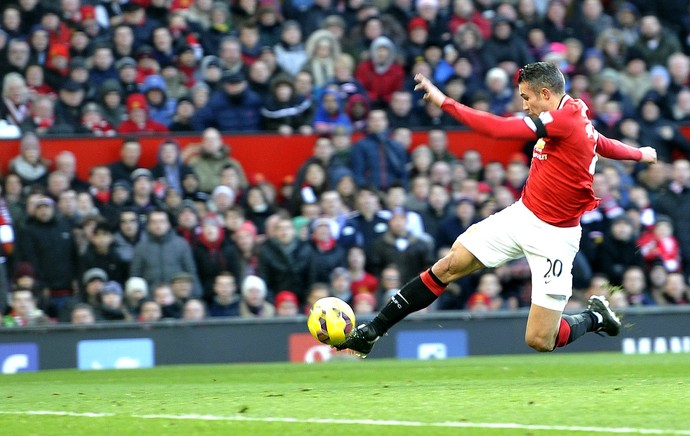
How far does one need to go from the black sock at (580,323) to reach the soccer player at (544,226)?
2cm

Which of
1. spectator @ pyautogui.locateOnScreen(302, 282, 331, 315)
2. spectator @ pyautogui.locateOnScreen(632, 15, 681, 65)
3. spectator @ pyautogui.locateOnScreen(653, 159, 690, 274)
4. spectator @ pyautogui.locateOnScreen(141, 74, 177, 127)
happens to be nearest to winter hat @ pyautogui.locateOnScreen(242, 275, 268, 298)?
spectator @ pyautogui.locateOnScreen(302, 282, 331, 315)

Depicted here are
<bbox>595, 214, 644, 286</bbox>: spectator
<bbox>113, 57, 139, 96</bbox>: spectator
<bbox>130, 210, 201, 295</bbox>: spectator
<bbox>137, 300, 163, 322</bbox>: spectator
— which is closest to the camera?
<bbox>137, 300, 163, 322</bbox>: spectator

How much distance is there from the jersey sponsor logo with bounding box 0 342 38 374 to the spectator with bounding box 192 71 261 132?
3.63 m

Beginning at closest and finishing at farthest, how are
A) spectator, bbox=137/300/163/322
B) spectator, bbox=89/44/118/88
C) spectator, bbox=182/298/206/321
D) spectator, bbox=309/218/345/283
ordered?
spectator, bbox=137/300/163/322
spectator, bbox=182/298/206/321
spectator, bbox=309/218/345/283
spectator, bbox=89/44/118/88

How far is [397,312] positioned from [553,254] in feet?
3.70

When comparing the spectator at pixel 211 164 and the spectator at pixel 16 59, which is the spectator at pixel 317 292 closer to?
the spectator at pixel 211 164

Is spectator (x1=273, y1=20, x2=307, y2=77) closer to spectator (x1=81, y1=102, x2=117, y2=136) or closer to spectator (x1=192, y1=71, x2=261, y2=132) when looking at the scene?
spectator (x1=192, y1=71, x2=261, y2=132)

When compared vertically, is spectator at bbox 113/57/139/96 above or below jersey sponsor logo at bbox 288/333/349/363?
above

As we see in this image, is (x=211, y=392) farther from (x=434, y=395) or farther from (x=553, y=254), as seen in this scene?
(x=553, y=254)

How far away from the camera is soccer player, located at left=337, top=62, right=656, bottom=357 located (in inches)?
350

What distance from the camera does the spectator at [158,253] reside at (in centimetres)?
1433

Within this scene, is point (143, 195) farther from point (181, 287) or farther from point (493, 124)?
point (493, 124)

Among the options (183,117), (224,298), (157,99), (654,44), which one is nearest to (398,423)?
(224,298)

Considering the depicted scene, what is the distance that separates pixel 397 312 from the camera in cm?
933
